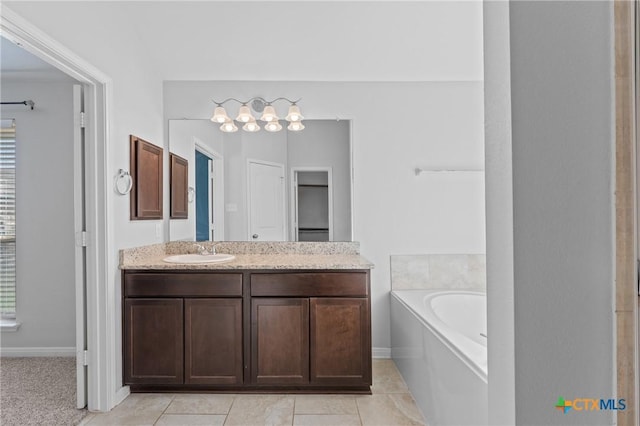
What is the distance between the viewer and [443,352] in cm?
183

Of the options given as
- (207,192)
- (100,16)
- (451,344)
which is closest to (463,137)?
(451,344)

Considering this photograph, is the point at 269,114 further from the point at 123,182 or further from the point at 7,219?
the point at 7,219

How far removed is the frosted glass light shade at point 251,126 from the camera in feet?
9.87

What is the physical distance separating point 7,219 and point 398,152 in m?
3.38

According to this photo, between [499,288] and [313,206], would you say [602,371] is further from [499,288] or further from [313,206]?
[313,206]

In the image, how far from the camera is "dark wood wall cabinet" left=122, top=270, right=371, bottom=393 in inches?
93.3

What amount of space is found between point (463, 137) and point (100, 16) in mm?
2744

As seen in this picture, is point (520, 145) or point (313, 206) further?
point (313, 206)

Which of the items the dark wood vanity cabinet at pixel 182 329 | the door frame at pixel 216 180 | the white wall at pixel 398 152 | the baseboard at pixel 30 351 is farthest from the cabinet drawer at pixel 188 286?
the baseboard at pixel 30 351

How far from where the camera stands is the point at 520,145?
823 mm

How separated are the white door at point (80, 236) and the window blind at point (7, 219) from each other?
4.62 feet

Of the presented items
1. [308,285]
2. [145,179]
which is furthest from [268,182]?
[308,285]

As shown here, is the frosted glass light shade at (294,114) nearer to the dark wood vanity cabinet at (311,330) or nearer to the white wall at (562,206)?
the dark wood vanity cabinet at (311,330)

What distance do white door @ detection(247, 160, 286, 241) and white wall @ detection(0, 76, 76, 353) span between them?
1554 millimetres
